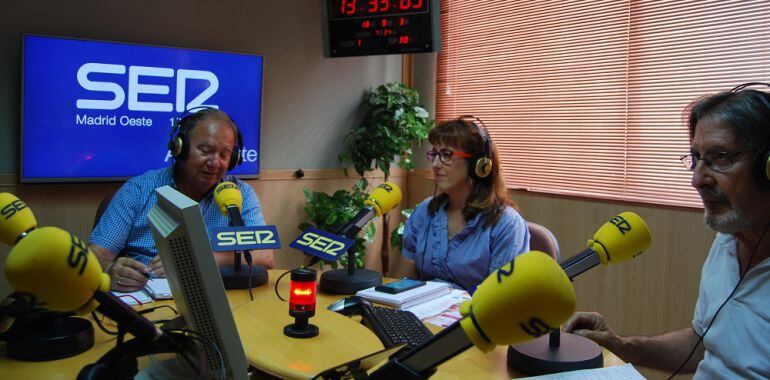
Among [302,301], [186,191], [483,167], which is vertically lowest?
[302,301]

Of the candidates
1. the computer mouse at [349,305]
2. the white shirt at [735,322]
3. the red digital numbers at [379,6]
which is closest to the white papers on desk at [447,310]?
the computer mouse at [349,305]

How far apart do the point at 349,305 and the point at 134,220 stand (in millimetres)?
1046

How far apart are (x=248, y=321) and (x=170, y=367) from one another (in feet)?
1.69

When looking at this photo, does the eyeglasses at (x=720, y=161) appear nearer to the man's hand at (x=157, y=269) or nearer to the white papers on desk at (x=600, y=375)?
the white papers on desk at (x=600, y=375)

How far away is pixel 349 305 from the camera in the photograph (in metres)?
1.70

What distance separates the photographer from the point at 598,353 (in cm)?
129

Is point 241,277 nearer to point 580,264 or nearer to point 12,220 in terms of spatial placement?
point 12,220

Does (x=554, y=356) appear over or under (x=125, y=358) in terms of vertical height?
under

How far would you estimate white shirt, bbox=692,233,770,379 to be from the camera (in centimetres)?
127

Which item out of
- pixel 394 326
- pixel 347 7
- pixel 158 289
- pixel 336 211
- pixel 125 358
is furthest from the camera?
pixel 336 211

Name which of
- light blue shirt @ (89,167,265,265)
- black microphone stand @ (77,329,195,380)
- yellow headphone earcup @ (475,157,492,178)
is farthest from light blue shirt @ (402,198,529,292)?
black microphone stand @ (77,329,195,380)

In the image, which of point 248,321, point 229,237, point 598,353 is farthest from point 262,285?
point 598,353

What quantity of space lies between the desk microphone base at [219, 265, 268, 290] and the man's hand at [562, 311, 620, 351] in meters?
1.03

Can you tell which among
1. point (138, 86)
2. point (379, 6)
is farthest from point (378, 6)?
point (138, 86)
